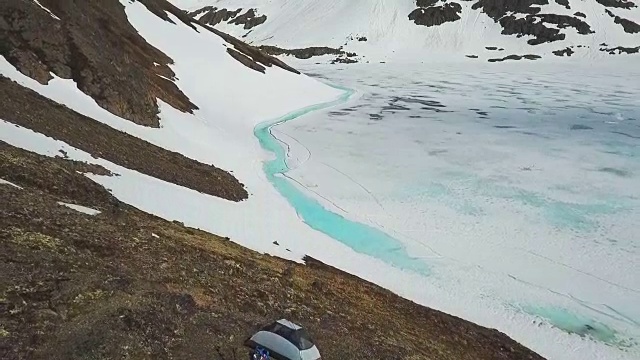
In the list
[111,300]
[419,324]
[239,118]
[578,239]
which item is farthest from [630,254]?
[239,118]

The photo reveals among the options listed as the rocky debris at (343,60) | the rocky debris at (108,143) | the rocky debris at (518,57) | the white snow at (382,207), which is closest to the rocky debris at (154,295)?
the white snow at (382,207)

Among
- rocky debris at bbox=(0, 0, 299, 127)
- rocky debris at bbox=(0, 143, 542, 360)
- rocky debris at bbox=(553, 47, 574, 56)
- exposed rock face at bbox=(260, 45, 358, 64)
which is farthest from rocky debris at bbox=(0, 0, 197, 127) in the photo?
rocky debris at bbox=(553, 47, 574, 56)

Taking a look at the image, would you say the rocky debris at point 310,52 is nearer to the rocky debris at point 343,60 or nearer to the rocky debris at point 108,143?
the rocky debris at point 343,60

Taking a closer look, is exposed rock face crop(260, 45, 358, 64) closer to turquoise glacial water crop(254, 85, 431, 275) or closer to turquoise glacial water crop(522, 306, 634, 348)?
turquoise glacial water crop(254, 85, 431, 275)

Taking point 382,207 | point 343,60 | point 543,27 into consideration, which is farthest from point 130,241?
point 543,27

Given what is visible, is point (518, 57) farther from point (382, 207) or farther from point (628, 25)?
point (382, 207)

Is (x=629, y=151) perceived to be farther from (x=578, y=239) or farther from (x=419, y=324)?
(x=419, y=324)
